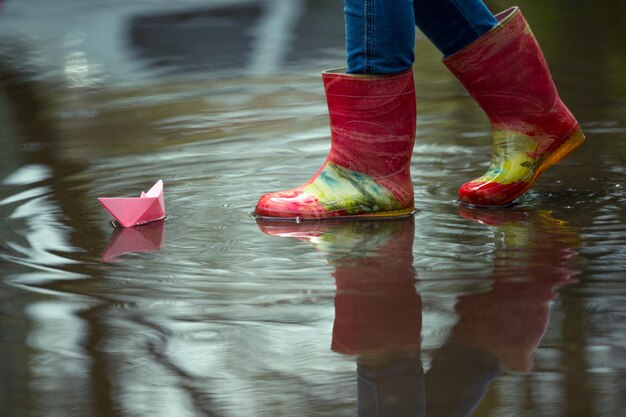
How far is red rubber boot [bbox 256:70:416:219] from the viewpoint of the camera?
2625 mm

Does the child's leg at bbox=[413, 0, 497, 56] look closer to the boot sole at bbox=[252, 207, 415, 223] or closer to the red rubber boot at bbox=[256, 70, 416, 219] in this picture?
the red rubber boot at bbox=[256, 70, 416, 219]

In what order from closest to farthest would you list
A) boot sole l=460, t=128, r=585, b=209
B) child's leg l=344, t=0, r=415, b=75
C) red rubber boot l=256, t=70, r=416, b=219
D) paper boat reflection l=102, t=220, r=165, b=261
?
paper boat reflection l=102, t=220, r=165, b=261 → child's leg l=344, t=0, r=415, b=75 → red rubber boot l=256, t=70, r=416, b=219 → boot sole l=460, t=128, r=585, b=209

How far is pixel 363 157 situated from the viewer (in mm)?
2684

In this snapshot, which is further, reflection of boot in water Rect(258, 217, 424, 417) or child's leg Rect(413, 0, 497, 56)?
child's leg Rect(413, 0, 497, 56)

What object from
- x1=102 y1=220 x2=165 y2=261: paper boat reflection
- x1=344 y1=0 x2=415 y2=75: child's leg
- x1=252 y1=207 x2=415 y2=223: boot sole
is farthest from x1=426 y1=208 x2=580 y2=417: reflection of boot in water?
x1=102 y1=220 x2=165 y2=261: paper boat reflection

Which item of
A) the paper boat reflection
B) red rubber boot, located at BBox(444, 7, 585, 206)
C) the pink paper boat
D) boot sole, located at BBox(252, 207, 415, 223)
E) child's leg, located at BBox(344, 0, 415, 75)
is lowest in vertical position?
boot sole, located at BBox(252, 207, 415, 223)

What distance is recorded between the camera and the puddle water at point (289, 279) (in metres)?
1.58

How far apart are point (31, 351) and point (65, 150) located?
1.91 meters

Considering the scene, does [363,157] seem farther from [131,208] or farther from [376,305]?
[376,305]

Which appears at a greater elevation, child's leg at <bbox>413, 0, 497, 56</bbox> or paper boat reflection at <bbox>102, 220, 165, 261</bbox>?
child's leg at <bbox>413, 0, 497, 56</bbox>

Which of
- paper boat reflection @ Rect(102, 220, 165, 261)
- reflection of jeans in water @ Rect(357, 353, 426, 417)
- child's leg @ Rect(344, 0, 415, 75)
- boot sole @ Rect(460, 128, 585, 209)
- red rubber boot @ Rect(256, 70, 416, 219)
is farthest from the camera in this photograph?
boot sole @ Rect(460, 128, 585, 209)

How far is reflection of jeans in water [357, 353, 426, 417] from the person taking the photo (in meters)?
1.51

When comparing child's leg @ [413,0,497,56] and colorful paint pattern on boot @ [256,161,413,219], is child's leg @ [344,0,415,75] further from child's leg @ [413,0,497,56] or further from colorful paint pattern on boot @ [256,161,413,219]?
colorful paint pattern on boot @ [256,161,413,219]

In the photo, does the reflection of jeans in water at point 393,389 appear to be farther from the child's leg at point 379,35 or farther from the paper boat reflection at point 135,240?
the child's leg at point 379,35
